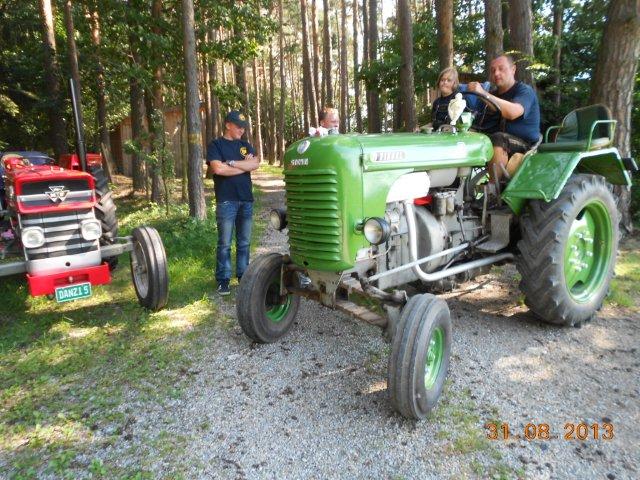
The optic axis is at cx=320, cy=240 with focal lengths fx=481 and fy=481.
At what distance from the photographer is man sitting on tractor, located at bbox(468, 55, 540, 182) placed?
13.4 feet

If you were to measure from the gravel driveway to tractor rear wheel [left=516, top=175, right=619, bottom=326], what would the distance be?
0.24 meters

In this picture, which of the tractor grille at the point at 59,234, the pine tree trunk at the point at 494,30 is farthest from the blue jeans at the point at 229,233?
the pine tree trunk at the point at 494,30

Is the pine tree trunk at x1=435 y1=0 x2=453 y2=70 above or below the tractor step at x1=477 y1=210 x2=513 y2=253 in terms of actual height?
above

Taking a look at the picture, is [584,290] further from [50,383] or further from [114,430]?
[50,383]

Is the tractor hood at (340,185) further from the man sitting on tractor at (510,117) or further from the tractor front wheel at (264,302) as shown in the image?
the man sitting on tractor at (510,117)

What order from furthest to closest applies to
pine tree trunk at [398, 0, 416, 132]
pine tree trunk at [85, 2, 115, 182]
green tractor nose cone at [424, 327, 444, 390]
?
1. pine tree trunk at [85, 2, 115, 182]
2. pine tree trunk at [398, 0, 416, 132]
3. green tractor nose cone at [424, 327, 444, 390]

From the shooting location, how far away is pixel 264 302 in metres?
3.77

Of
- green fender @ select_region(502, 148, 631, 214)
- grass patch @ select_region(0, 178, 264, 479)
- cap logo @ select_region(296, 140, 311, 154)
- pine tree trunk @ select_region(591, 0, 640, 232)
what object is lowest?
grass patch @ select_region(0, 178, 264, 479)

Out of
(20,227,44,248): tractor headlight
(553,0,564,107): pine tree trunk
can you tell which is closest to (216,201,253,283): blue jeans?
(20,227,44,248): tractor headlight

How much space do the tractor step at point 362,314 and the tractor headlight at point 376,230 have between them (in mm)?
515

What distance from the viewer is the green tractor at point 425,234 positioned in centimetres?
299

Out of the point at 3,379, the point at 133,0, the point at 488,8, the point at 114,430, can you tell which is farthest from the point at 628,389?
the point at 133,0

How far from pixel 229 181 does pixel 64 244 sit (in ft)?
5.25

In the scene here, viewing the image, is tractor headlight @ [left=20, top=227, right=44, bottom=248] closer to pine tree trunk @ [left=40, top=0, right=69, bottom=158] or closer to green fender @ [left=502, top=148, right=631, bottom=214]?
green fender @ [left=502, top=148, right=631, bottom=214]
